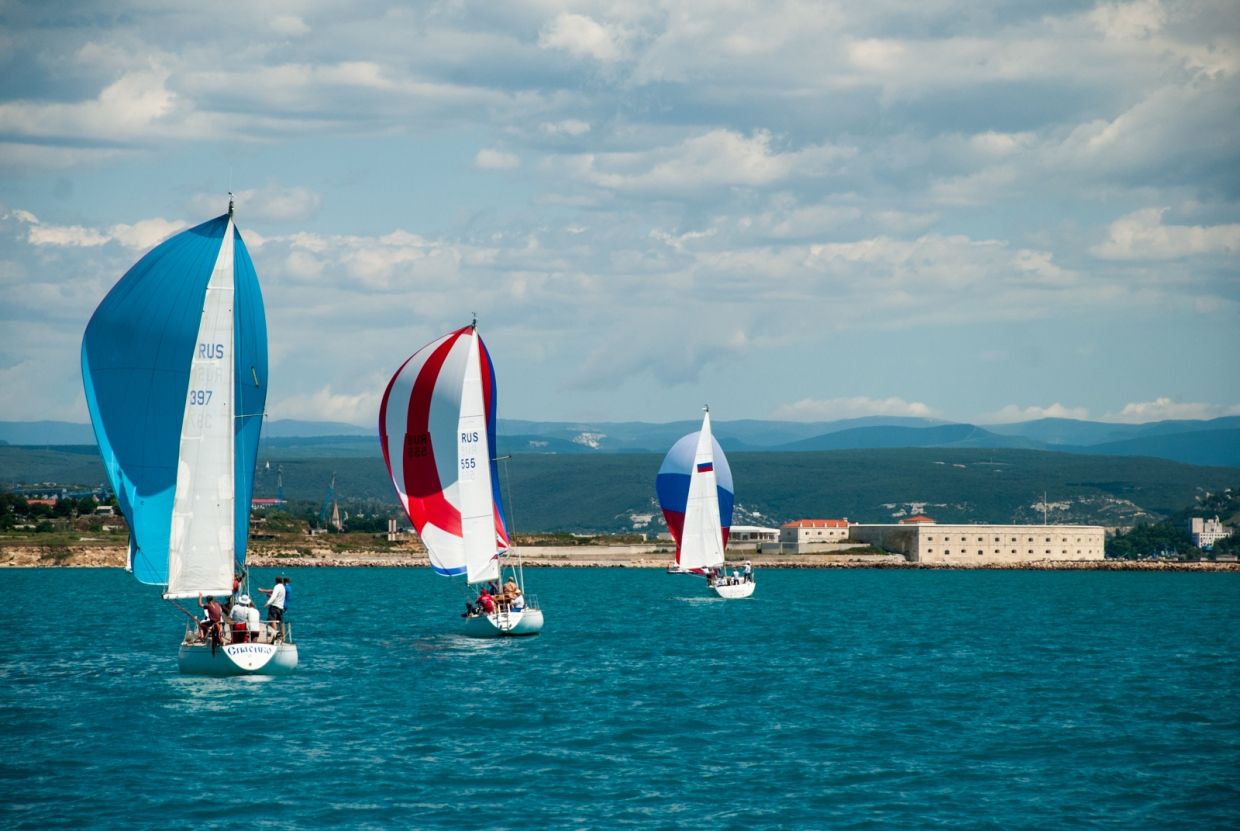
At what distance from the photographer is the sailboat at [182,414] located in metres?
38.5

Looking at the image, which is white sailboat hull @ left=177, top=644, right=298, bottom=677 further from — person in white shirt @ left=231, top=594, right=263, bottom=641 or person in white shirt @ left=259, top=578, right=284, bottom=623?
person in white shirt @ left=259, top=578, right=284, bottom=623

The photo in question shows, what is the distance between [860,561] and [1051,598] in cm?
6028

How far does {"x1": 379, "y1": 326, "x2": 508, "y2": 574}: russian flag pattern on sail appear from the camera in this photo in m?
53.1

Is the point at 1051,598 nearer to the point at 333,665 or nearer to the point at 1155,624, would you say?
the point at 1155,624

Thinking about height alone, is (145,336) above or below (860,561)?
above


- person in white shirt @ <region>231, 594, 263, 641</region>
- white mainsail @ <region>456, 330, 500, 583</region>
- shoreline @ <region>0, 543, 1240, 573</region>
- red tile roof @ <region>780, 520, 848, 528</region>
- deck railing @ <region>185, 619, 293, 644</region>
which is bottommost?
shoreline @ <region>0, 543, 1240, 573</region>

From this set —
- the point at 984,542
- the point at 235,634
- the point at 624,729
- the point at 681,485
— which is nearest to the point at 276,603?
the point at 235,634

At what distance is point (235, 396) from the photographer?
40.5 metres

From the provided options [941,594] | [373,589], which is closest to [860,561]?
[941,594]

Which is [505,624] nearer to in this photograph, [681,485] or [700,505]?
[700,505]

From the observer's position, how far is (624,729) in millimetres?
35406

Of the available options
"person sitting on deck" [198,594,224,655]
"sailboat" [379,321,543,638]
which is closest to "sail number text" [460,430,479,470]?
"sailboat" [379,321,543,638]

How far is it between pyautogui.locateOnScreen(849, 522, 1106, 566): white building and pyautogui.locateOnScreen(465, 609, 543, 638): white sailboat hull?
114 m

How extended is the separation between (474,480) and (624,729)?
64.5 feet
